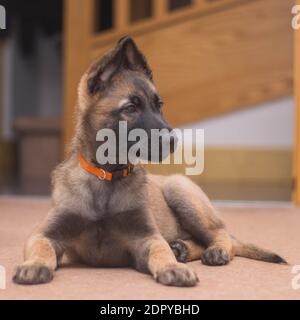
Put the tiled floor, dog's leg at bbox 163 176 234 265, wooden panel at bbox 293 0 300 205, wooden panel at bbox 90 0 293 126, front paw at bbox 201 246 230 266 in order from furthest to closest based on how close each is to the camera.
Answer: wooden panel at bbox 90 0 293 126
wooden panel at bbox 293 0 300 205
dog's leg at bbox 163 176 234 265
front paw at bbox 201 246 230 266
the tiled floor

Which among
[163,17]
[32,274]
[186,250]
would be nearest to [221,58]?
[163,17]

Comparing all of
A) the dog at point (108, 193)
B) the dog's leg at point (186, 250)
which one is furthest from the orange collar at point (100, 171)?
the dog's leg at point (186, 250)

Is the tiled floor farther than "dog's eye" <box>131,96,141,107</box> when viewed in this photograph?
No

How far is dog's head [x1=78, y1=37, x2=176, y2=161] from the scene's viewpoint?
1.68 m

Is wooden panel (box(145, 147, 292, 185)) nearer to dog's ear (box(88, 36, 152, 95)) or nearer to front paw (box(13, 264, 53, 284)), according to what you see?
dog's ear (box(88, 36, 152, 95))

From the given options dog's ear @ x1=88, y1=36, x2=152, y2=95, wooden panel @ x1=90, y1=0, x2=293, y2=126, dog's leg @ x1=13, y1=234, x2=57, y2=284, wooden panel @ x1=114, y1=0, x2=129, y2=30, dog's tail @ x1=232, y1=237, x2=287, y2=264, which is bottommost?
dog's tail @ x1=232, y1=237, x2=287, y2=264

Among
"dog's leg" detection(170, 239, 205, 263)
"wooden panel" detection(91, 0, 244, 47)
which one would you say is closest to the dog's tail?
"dog's leg" detection(170, 239, 205, 263)

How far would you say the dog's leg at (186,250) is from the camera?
1.86 m

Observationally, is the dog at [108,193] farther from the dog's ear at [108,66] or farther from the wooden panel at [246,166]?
the wooden panel at [246,166]

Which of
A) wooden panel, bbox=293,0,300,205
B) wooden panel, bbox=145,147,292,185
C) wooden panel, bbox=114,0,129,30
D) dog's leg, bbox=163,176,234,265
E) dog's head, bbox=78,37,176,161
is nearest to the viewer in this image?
dog's head, bbox=78,37,176,161

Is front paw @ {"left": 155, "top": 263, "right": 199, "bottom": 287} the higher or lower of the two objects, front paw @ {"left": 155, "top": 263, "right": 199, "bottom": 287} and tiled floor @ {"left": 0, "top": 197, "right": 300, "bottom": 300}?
the higher

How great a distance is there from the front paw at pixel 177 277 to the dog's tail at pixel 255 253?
1.42 ft

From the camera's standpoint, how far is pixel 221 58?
159 inches

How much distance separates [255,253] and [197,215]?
21cm
